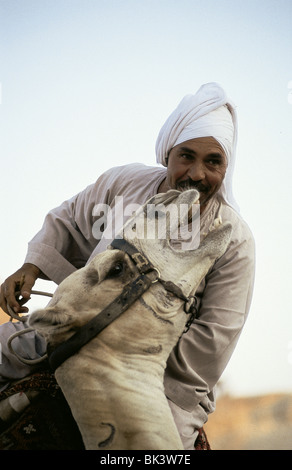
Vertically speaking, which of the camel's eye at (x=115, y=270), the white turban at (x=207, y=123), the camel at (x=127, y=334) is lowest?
the camel at (x=127, y=334)

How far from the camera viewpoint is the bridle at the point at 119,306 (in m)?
1.81

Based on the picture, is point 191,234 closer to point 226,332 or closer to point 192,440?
point 226,332

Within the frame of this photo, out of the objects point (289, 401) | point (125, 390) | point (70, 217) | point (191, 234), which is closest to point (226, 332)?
point (191, 234)

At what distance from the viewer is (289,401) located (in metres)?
19.2

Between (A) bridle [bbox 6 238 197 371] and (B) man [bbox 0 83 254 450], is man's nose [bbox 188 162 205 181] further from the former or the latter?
(A) bridle [bbox 6 238 197 371]

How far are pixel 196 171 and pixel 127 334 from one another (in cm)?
122

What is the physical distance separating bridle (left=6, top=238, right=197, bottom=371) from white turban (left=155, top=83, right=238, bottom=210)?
1.21 metres

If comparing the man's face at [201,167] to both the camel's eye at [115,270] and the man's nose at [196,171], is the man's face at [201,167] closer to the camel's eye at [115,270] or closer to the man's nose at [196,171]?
the man's nose at [196,171]

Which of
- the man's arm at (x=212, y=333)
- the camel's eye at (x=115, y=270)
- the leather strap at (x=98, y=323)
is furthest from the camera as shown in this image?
the man's arm at (x=212, y=333)

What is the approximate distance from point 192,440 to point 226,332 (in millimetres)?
501

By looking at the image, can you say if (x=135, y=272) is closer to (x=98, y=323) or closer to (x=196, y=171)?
(x=98, y=323)

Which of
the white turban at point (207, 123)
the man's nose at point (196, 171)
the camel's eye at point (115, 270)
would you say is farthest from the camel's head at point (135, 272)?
the white turban at point (207, 123)

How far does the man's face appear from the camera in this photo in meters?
2.84

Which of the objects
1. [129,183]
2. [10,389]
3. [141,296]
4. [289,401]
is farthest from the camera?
[289,401]
